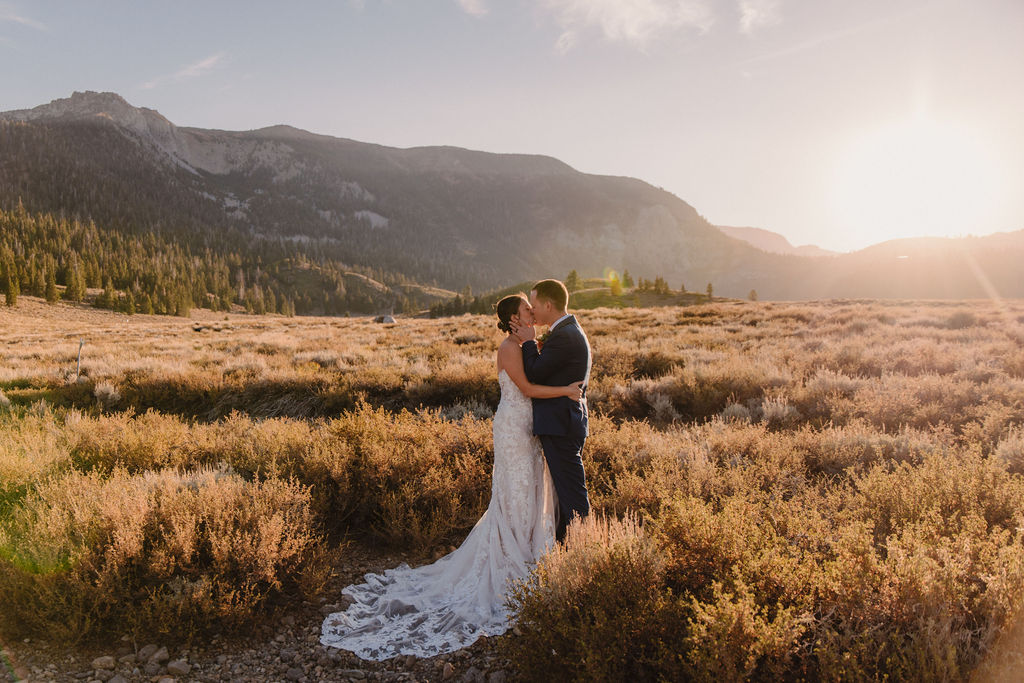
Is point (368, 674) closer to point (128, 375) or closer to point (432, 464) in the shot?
point (432, 464)

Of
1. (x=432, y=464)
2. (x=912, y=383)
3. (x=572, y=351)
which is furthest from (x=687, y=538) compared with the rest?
(x=912, y=383)

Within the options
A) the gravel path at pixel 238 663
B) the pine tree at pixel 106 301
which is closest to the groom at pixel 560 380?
the gravel path at pixel 238 663

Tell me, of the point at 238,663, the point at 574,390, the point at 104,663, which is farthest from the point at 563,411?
the point at 104,663

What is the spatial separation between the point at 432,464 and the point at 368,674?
2.63 m

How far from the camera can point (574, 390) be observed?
423 centimetres

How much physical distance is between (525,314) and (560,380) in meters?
0.64

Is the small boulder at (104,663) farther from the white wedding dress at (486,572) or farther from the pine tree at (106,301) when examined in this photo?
the pine tree at (106,301)

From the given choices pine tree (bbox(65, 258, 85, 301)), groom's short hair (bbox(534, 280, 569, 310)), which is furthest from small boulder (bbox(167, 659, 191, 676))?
pine tree (bbox(65, 258, 85, 301))

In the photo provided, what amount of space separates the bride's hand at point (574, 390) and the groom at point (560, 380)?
1.6 inches

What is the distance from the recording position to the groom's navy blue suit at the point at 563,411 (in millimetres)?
4203

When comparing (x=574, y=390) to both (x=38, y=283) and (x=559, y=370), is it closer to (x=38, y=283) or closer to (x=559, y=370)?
(x=559, y=370)

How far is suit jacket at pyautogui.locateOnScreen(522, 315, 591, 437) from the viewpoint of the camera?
13.8 feet

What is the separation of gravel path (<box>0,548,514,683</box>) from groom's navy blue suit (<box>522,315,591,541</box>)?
4.25 feet

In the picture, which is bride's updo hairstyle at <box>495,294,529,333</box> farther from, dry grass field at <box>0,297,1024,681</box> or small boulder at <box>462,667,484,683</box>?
small boulder at <box>462,667,484,683</box>
